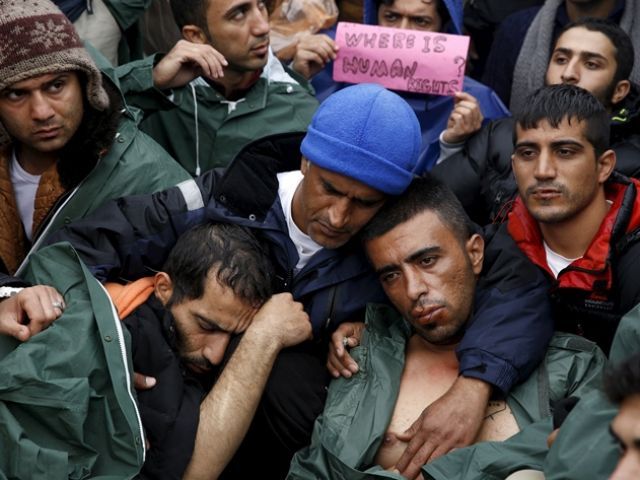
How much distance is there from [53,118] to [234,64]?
A: 1104mm

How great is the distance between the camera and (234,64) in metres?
5.34

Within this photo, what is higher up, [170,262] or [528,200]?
[528,200]

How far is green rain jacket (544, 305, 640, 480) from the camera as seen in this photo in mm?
2988

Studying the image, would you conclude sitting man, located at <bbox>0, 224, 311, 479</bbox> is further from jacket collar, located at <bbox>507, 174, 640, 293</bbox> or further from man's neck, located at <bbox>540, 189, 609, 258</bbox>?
man's neck, located at <bbox>540, 189, 609, 258</bbox>

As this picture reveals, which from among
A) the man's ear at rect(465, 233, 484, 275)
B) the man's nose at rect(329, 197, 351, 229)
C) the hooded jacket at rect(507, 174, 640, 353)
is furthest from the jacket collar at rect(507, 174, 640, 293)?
the man's nose at rect(329, 197, 351, 229)

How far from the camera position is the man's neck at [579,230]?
13.8ft

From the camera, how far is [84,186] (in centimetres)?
466

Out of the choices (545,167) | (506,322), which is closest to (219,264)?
(506,322)

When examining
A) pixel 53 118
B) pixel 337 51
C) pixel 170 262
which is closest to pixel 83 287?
pixel 170 262

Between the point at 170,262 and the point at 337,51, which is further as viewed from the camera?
the point at 337,51

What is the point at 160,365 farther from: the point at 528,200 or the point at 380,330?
the point at 528,200

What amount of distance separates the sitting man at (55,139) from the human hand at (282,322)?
0.84m

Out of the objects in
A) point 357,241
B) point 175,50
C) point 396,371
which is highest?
point 175,50

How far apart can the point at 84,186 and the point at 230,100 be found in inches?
40.7
